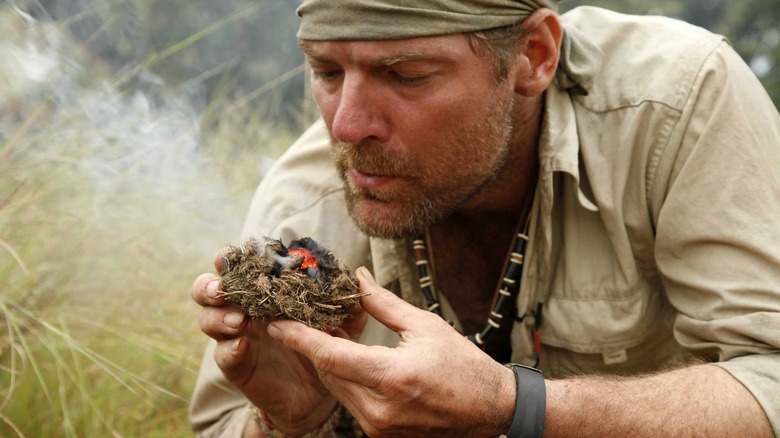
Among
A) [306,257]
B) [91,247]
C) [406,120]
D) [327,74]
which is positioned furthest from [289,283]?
[91,247]

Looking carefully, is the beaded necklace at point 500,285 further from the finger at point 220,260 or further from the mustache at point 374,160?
the finger at point 220,260

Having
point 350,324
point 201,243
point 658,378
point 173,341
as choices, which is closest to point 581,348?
point 658,378

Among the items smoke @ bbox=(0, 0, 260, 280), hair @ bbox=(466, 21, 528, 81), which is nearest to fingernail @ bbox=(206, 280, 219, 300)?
hair @ bbox=(466, 21, 528, 81)

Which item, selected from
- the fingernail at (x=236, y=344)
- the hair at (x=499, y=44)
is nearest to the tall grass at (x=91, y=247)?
the fingernail at (x=236, y=344)

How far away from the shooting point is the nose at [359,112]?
8.66ft

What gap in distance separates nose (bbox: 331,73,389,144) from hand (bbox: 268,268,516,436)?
472 mm

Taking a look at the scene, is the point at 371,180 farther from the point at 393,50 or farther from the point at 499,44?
the point at 499,44

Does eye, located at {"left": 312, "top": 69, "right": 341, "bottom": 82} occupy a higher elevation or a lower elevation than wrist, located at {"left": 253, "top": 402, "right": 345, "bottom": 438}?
higher

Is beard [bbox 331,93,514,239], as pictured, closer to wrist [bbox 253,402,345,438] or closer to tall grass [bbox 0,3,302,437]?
wrist [bbox 253,402,345,438]

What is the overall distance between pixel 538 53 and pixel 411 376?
1347 mm

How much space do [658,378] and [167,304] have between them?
251cm

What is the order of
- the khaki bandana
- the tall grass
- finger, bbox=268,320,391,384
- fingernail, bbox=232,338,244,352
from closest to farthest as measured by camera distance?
finger, bbox=268,320,391,384
fingernail, bbox=232,338,244,352
the khaki bandana
the tall grass

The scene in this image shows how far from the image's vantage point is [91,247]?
4.09m

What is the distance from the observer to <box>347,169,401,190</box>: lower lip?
2758 millimetres
